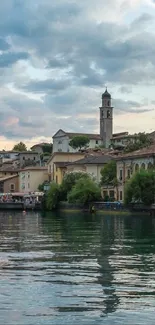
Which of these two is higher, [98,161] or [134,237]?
[98,161]

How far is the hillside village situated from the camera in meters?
112

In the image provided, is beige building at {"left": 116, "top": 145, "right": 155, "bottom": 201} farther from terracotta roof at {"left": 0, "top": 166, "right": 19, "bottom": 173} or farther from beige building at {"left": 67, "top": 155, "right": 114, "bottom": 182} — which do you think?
terracotta roof at {"left": 0, "top": 166, "right": 19, "bottom": 173}

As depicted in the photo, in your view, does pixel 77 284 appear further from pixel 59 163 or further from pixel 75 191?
pixel 59 163

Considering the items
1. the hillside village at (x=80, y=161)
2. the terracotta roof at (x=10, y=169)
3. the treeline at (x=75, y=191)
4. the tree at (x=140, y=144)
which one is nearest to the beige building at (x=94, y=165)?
the hillside village at (x=80, y=161)

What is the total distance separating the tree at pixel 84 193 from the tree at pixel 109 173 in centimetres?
905

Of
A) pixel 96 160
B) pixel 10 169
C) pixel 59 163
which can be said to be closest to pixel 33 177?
pixel 59 163

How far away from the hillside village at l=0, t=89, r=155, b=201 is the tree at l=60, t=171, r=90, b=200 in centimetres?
536

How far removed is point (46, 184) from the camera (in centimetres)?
14375

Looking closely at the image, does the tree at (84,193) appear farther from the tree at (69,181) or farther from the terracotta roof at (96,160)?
the terracotta roof at (96,160)

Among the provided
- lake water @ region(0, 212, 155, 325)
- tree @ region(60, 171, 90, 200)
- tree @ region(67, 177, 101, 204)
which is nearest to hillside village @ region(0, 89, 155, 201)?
tree @ region(60, 171, 90, 200)

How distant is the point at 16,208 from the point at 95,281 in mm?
107374

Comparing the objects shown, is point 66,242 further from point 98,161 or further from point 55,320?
point 98,161

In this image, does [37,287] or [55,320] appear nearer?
[55,320]

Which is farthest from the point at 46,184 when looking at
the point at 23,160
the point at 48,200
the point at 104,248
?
the point at 104,248
